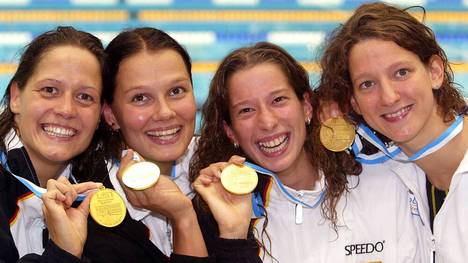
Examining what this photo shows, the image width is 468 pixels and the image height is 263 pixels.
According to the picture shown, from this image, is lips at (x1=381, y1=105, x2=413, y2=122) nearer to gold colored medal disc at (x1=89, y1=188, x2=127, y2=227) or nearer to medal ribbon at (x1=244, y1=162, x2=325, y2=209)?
medal ribbon at (x1=244, y1=162, x2=325, y2=209)

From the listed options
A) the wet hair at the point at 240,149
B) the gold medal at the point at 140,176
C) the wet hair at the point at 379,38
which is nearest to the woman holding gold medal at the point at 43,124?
the gold medal at the point at 140,176

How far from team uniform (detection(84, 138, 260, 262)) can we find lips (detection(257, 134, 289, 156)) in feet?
1.31

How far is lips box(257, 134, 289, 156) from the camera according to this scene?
2.18 metres

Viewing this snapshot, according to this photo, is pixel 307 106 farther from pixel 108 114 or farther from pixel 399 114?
pixel 108 114

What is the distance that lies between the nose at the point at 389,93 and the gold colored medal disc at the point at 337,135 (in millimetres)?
206

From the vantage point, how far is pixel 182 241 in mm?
1986

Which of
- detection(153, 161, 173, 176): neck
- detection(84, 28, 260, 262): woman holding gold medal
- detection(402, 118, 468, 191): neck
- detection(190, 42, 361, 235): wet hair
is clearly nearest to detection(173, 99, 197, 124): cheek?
detection(84, 28, 260, 262): woman holding gold medal

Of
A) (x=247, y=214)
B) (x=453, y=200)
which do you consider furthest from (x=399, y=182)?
(x=247, y=214)

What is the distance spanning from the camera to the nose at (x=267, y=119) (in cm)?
213

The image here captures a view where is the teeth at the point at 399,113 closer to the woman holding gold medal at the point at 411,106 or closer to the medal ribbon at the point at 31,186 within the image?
the woman holding gold medal at the point at 411,106

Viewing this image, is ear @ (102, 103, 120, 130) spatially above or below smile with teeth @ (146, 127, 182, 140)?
above

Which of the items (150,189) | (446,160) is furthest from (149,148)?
(446,160)

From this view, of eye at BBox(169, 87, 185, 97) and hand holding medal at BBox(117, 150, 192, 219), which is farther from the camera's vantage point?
eye at BBox(169, 87, 185, 97)

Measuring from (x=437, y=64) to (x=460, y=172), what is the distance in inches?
16.8
